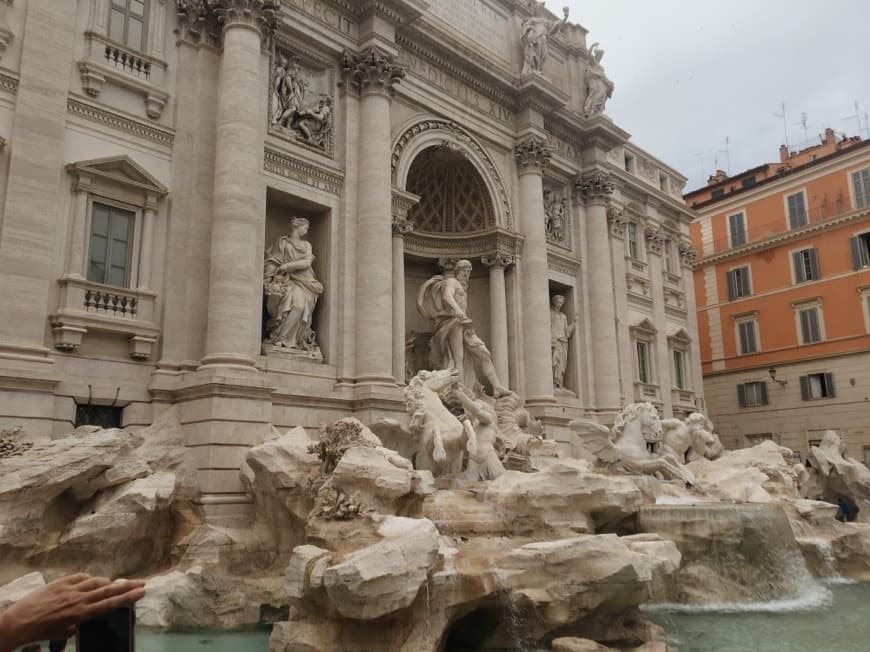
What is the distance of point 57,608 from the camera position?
5.66 feet

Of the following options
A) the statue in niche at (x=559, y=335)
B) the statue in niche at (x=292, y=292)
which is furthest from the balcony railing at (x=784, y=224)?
the statue in niche at (x=292, y=292)

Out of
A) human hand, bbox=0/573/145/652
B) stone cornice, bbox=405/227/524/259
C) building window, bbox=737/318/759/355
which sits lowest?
human hand, bbox=0/573/145/652

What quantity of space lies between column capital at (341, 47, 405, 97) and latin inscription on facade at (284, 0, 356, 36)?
21.9 inches

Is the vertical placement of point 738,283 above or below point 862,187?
below

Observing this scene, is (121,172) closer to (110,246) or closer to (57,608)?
(110,246)

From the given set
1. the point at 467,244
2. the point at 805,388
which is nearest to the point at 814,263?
the point at 805,388

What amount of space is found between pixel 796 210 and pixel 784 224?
0.63 m

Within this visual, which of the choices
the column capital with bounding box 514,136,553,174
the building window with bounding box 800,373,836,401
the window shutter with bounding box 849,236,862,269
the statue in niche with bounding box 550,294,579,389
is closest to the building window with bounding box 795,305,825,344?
the building window with bounding box 800,373,836,401

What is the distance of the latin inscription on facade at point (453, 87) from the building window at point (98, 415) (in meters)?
8.78

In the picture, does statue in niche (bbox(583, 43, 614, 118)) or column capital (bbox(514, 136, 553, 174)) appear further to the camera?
statue in niche (bbox(583, 43, 614, 118))

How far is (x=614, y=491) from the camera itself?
31.1 ft

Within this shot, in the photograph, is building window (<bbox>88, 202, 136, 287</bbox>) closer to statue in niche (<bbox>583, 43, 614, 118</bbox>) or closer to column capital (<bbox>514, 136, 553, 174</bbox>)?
column capital (<bbox>514, 136, 553, 174</bbox>)

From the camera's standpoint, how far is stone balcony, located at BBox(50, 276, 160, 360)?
10.2 m

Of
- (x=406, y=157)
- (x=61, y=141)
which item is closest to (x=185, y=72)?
(x=61, y=141)
